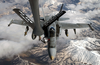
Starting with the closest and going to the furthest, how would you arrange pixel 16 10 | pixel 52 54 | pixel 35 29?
1. pixel 16 10
2. pixel 35 29
3. pixel 52 54

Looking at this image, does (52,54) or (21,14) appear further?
(52,54)

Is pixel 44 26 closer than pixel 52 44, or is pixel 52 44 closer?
pixel 44 26

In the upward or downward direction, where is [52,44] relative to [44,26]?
downward

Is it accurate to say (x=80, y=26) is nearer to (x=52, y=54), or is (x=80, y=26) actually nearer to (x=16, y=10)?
(x=52, y=54)

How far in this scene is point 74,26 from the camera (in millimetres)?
22938

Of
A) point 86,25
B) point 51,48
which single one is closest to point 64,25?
point 86,25

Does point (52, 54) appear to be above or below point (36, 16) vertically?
below

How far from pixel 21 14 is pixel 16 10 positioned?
2.49 feet

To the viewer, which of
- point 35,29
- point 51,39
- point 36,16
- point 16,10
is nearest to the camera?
point 36,16

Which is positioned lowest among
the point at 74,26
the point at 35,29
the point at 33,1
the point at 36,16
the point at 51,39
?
the point at 51,39

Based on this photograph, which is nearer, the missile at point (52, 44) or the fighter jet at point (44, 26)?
the fighter jet at point (44, 26)

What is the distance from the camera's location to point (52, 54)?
39.7 ft

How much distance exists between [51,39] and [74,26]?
1240 centimetres

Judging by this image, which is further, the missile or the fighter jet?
the missile
